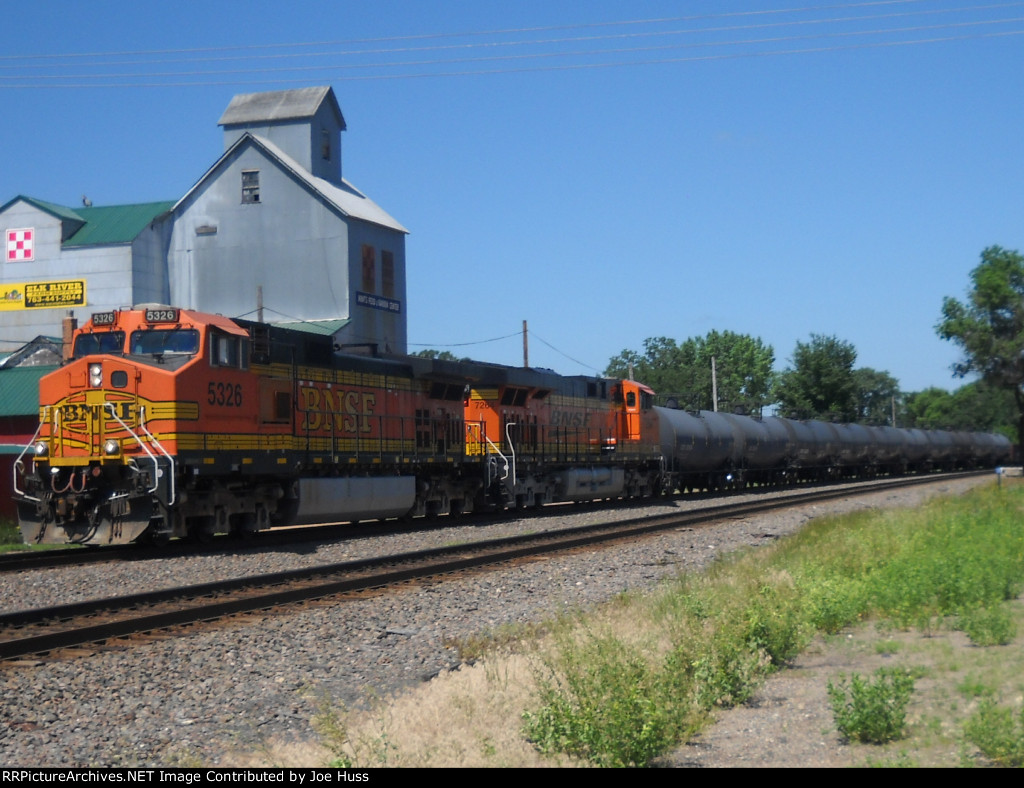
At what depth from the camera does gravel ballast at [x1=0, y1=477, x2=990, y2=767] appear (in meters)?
7.27


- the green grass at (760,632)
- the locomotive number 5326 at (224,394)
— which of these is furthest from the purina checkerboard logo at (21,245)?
the green grass at (760,632)

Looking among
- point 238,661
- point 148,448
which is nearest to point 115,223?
point 148,448

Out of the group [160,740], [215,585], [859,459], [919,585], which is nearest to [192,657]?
[160,740]

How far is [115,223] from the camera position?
157ft

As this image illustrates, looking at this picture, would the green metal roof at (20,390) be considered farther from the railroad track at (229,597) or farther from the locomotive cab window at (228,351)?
the railroad track at (229,597)

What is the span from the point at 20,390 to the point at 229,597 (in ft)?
74.4

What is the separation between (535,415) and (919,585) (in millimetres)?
19795

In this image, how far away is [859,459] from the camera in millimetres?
57156

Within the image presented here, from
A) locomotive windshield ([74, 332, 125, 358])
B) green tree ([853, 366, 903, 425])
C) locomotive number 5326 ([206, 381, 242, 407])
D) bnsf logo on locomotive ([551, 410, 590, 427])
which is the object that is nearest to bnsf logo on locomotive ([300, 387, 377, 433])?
locomotive number 5326 ([206, 381, 242, 407])

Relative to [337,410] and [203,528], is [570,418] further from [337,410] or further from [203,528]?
[203,528]

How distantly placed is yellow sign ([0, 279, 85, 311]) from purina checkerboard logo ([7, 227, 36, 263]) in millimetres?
1168

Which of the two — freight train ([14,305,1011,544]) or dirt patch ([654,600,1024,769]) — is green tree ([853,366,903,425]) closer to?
freight train ([14,305,1011,544])

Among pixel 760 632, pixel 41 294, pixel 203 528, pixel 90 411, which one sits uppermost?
pixel 41 294

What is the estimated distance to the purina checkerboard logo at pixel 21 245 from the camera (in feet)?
157
